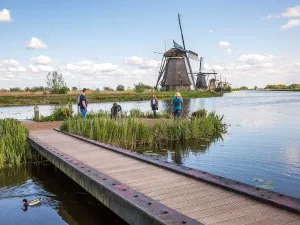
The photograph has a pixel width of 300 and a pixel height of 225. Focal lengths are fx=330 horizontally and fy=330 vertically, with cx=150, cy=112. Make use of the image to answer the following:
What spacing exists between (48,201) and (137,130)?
671 cm

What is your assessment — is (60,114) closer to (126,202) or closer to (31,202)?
(31,202)

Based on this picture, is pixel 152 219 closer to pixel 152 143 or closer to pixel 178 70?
pixel 152 143

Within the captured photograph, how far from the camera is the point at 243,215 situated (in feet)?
13.6

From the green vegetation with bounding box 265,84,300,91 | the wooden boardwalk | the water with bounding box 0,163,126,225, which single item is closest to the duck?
the water with bounding box 0,163,126,225

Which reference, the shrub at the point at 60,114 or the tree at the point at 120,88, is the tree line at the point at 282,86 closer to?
the tree at the point at 120,88

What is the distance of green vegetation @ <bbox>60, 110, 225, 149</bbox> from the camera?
13.6 meters

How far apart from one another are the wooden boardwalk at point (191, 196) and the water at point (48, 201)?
1.05m

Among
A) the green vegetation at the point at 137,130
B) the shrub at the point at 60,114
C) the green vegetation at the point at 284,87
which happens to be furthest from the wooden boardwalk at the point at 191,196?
the green vegetation at the point at 284,87

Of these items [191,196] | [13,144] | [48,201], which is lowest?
[48,201]

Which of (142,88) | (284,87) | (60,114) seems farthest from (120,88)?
(284,87)

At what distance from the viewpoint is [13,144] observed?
470 inches

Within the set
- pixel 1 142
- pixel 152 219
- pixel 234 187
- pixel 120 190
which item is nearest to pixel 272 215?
pixel 234 187

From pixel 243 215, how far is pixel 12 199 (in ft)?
21.0

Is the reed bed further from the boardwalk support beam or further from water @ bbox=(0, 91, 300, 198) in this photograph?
the boardwalk support beam
